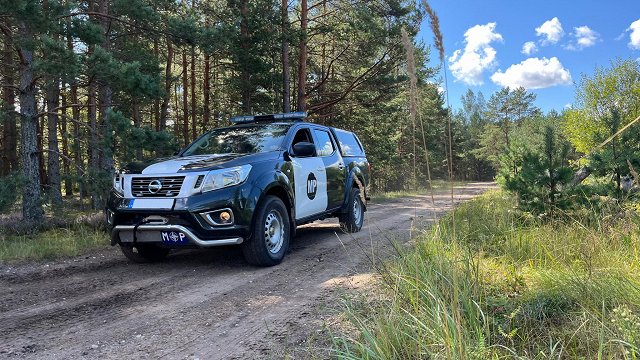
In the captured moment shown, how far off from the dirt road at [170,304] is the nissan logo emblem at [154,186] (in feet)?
3.38

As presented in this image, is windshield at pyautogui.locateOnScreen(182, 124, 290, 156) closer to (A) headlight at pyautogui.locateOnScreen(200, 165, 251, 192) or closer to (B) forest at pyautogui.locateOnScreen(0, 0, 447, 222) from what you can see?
(A) headlight at pyautogui.locateOnScreen(200, 165, 251, 192)

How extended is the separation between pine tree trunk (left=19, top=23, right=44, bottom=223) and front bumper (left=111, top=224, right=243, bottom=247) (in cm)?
518

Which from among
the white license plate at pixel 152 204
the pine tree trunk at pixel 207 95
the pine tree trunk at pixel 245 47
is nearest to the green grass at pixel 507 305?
the white license plate at pixel 152 204

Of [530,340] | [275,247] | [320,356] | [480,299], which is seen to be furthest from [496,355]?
[275,247]

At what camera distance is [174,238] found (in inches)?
182

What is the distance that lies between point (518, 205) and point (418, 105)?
4673 mm

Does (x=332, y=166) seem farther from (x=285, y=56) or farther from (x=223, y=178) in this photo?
(x=285, y=56)

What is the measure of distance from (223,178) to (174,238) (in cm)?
87

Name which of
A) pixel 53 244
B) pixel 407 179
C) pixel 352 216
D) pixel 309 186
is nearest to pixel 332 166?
pixel 309 186

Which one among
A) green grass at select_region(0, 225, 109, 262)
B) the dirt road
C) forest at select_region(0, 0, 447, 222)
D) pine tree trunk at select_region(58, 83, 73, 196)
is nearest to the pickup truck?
the dirt road

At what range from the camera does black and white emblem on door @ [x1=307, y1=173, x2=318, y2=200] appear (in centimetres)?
620

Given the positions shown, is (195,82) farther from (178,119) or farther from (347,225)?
(347,225)

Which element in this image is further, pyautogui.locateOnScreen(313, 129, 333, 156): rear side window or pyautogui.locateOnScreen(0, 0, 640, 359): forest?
pyautogui.locateOnScreen(313, 129, 333, 156): rear side window

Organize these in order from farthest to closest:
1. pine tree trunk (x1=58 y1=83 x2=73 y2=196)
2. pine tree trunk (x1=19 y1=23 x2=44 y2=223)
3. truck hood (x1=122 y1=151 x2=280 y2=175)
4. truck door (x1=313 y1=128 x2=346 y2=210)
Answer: pine tree trunk (x1=58 y1=83 x2=73 y2=196)
pine tree trunk (x1=19 y1=23 x2=44 y2=223)
truck door (x1=313 y1=128 x2=346 y2=210)
truck hood (x1=122 y1=151 x2=280 y2=175)
